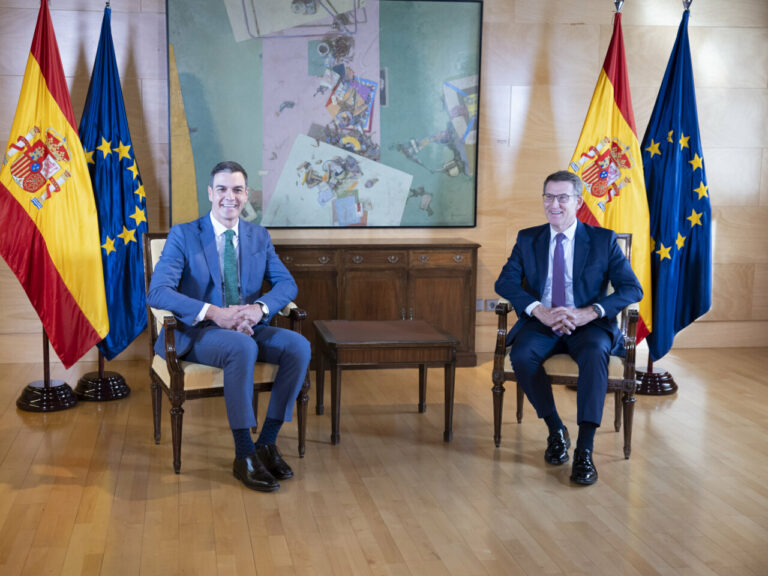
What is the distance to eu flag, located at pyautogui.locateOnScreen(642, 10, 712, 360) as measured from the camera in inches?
213

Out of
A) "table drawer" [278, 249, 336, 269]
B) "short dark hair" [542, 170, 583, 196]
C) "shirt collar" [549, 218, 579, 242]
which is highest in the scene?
"short dark hair" [542, 170, 583, 196]

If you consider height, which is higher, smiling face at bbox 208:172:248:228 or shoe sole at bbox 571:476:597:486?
smiling face at bbox 208:172:248:228

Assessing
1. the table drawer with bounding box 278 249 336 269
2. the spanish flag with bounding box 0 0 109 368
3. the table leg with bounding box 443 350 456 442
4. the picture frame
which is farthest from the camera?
the picture frame

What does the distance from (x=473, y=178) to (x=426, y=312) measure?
3.56 feet

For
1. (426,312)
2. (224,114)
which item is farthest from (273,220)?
(426,312)

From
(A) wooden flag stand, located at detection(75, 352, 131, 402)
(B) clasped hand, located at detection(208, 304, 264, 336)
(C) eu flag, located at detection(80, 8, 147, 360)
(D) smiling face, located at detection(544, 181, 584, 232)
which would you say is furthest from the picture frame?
(B) clasped hand, located at detection(208, 304, 264, 336)

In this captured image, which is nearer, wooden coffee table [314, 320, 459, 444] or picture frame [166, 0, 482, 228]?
wooden coffee table [314, 320, 459, 444]

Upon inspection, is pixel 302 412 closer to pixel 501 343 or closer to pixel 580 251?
pixel 501 343

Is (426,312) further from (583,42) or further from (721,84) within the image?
(721,84)

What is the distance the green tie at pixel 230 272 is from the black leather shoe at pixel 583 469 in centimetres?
176

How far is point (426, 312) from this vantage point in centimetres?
589

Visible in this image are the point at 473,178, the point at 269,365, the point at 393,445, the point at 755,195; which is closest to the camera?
the point at 269,365

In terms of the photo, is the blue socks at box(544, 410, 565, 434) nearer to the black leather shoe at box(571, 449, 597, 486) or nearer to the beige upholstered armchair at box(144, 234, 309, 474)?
the black leather shoe at box(571, 449, 597, 486)

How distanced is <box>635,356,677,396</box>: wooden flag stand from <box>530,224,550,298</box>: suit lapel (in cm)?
141
